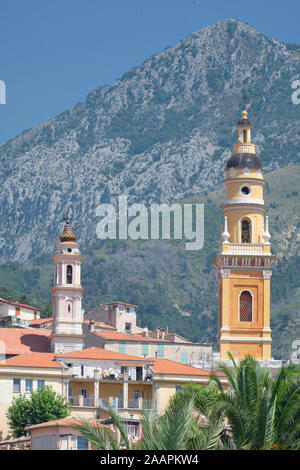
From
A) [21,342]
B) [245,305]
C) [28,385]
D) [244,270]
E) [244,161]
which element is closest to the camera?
[28,385]

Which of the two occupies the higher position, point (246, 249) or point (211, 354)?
point (246, 249)

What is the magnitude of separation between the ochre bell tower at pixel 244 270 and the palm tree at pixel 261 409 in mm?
54973

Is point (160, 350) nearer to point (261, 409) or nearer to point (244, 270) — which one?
point (244, 270)

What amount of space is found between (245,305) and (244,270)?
105 inches

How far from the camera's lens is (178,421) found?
40.6 m

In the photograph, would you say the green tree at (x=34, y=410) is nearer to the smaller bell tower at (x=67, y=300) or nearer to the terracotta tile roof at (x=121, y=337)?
the smaller bell tower at (x=67, y=300)

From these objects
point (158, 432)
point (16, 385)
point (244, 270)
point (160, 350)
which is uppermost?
point (244, 270)

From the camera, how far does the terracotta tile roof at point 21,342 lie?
11828 centimetres

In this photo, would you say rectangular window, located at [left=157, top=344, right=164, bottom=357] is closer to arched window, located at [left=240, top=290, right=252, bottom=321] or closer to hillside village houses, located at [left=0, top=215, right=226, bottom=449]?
hillside village houses, located at [left=0, top=215, right=226, bottom=449]

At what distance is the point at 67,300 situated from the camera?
126m

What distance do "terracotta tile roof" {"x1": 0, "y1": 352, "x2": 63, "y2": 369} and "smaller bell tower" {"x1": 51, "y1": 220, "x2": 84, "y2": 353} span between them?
12236mm

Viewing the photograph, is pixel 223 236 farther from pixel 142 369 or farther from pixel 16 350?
pixel 16 350

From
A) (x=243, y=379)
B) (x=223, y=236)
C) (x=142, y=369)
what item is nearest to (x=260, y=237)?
(x=223, y=236)

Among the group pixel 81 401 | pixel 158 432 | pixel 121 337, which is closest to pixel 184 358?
pixel 121 337
